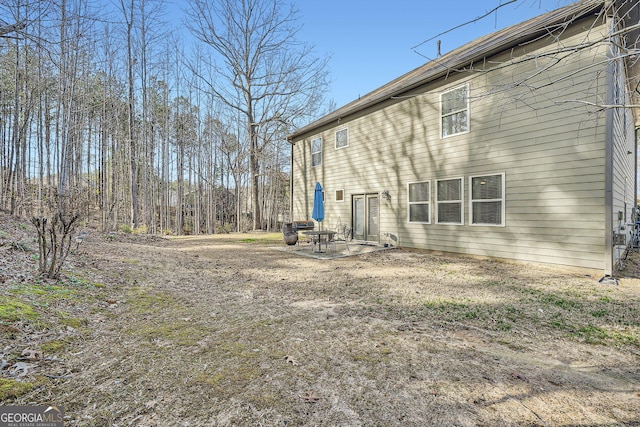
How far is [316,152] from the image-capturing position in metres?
13.1

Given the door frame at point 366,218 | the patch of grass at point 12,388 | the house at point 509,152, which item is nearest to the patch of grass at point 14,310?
the patch of grass at point 12,388

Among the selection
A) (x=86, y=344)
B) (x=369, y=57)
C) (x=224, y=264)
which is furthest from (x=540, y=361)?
(x=369, y=57)

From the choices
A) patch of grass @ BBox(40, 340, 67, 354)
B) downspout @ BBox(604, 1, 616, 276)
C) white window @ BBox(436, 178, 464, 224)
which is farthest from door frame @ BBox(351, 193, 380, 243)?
patch of grass @ BBox(40, 340, 67, 354)

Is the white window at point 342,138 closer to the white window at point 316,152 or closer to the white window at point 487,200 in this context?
the white window at point 316,152

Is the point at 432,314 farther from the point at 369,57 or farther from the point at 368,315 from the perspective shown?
the point at 369,57

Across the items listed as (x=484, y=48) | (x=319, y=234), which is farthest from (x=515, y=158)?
(x=319, y=234)

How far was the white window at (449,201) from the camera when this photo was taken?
781cm

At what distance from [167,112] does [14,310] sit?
1813 cm

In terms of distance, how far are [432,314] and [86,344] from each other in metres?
3.65

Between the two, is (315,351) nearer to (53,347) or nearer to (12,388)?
(12,388)

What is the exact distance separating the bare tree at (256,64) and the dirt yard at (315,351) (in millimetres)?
13528

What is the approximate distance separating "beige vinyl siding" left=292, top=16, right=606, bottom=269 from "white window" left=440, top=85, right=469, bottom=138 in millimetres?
144

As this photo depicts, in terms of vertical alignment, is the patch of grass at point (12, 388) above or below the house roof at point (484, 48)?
below

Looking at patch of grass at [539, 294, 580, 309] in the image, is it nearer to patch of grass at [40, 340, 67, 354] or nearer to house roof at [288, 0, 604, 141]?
house roof at [288, 0, 604, 141]
